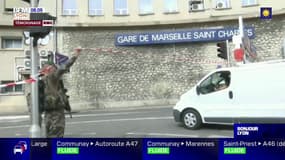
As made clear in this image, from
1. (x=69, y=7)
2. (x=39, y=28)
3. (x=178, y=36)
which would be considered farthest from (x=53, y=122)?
(x=69, y=7)

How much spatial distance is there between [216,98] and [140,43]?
19104 mm

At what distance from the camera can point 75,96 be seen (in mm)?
29641

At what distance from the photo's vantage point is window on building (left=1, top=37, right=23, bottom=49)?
96.6 feet

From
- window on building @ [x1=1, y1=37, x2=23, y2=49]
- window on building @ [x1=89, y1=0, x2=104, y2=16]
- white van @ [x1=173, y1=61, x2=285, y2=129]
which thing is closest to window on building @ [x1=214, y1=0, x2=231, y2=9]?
window on building @ [x1=89, y1=0, x2=104, y2=16]

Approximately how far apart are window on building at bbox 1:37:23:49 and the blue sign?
718 centimetres

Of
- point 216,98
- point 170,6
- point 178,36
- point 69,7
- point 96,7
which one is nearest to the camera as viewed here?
point 216,98

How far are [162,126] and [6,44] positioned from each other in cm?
2014

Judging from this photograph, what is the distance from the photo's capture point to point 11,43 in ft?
97.5

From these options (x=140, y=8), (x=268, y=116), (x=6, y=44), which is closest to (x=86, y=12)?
(x=140, y=8)

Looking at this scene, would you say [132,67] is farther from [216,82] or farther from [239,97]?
[239,97]

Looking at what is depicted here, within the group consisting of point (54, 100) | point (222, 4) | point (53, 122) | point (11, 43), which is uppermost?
point (222, 4)

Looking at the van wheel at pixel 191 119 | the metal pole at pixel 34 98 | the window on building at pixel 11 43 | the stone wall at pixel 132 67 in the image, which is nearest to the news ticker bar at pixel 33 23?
the metal pole at pixel 34 98

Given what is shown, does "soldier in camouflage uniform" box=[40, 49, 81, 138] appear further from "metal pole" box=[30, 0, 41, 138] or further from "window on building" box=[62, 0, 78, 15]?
"window on building" box=[62, 0, 78, 15]

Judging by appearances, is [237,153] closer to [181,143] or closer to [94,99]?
[181,143]
